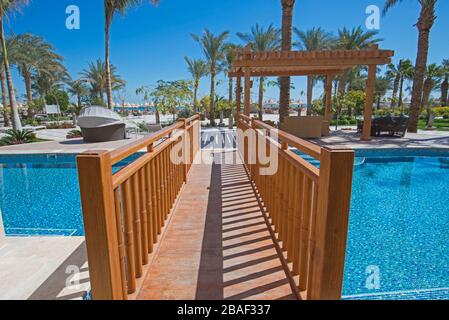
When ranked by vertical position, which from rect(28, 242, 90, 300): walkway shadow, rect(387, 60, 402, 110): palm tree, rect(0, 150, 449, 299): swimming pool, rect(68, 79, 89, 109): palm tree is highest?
rect(387, 60, 402, 110): palm tree

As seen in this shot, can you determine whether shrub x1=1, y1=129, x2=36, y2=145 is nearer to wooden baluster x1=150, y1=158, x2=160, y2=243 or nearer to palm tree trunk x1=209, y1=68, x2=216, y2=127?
palm tree trunk x1=209, y1=68, x2=216, y2=127

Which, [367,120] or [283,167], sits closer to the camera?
[283,167]

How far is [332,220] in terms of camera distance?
1.34 metres

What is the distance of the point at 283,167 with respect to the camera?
2.33 meters

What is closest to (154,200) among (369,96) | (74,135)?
(369,96)

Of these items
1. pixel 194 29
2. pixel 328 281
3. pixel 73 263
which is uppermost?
pixel 194 29

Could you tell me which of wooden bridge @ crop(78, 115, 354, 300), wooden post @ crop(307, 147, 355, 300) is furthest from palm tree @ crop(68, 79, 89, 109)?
wooden post @ crop(307, 147, 355, 300)

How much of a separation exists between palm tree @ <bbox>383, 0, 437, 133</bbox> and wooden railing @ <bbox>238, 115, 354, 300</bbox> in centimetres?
1482

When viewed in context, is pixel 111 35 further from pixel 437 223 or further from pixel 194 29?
pixel 437 223

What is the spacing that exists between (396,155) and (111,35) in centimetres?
1599

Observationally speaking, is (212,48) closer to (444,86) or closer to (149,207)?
(149,207)

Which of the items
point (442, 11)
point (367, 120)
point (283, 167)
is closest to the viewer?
point (283, 167)

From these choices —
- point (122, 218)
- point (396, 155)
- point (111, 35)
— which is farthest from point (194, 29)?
point (122, 218)

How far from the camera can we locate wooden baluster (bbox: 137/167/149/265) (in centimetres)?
202
